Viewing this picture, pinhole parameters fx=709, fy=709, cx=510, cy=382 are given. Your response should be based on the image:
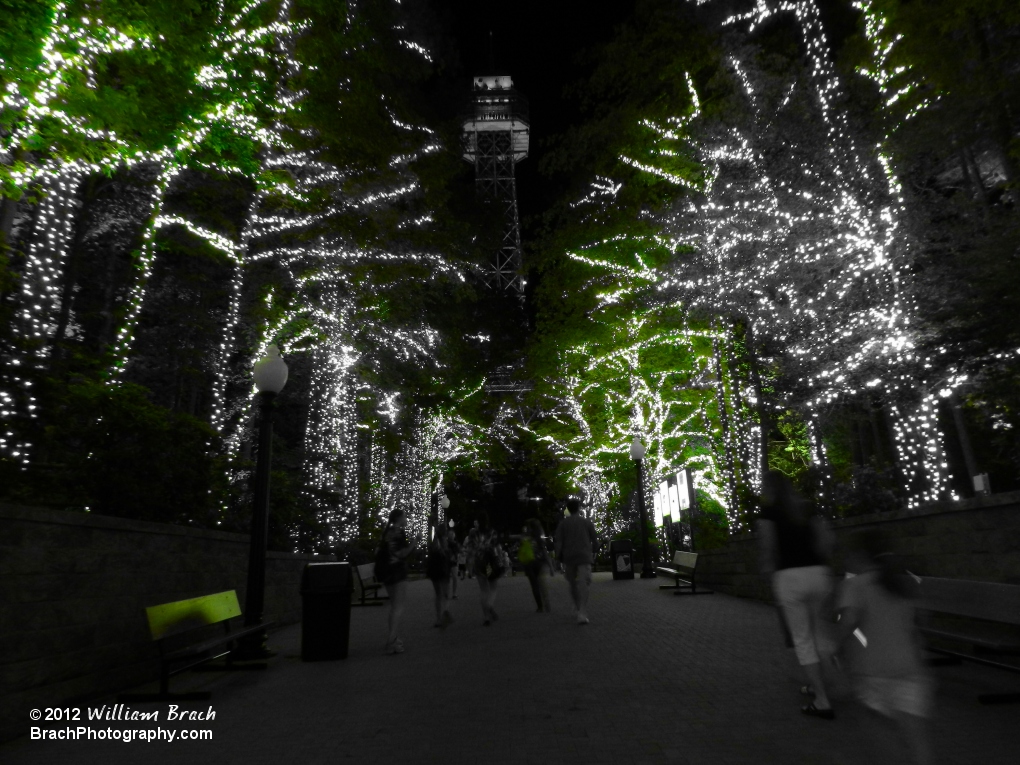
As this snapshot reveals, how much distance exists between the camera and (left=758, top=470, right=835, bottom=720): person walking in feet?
16.6

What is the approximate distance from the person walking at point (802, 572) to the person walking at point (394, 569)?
17.1 ft

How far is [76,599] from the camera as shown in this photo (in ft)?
20.3

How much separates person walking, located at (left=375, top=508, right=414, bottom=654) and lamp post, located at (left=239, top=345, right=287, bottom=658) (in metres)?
1.50

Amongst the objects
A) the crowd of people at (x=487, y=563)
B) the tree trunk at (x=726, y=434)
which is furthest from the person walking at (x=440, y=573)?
the tree trunk at (x=726, y=434)

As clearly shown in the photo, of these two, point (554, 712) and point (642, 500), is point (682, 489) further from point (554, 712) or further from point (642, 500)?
point (554, 712)

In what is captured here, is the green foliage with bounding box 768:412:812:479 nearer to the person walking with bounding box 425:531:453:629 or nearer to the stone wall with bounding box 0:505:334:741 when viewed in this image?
the person walking with bounding box 425:531:453:629

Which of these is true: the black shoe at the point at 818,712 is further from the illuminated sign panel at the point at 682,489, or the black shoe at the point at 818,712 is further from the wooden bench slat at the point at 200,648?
the illuminated sign panel at the point at 682,489

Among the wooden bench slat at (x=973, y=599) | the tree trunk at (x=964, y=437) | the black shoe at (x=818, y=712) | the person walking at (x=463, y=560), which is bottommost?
the black shoe at (x=818, y=712)

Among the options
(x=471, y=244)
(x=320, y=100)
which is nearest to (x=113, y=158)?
(x=320, y=100)

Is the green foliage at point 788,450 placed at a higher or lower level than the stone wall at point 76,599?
higher

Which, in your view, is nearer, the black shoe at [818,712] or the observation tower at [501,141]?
the black shoe at [818,712]

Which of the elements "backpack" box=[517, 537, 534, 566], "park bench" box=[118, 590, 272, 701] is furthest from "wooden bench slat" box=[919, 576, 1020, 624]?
"backpack" box=[517, 537, 534, 566]

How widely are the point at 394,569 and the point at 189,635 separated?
2.67 meters

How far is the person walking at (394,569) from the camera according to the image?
29.9 feet
